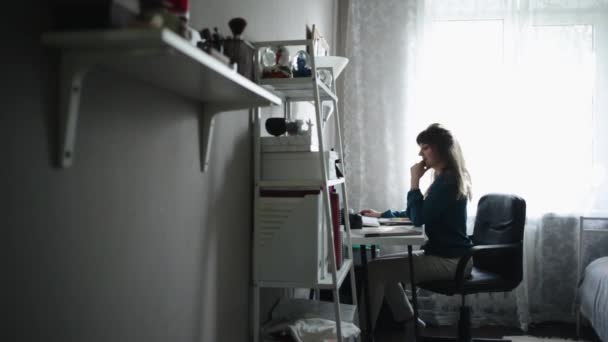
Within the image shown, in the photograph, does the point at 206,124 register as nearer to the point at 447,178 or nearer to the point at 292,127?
the point at 292,127

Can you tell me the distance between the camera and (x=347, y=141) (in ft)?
12.3

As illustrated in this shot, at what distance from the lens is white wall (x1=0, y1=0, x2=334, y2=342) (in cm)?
80

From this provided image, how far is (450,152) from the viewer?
2.77 m

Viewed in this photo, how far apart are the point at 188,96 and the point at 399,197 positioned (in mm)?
2539

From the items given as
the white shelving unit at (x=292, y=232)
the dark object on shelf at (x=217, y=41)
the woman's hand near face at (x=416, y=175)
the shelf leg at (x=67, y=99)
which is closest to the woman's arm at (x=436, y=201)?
the woman's hand near face at (x=416, y=175)

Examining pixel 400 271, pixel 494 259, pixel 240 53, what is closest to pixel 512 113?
pixel 494 259

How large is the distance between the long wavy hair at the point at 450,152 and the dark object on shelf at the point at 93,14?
217 cm

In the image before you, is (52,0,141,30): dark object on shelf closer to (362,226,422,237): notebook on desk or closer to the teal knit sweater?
(362,226,422,237): notebook on desk

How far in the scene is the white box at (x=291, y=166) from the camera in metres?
1.89

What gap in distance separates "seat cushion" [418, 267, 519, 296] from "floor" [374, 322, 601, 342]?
0.58 metres

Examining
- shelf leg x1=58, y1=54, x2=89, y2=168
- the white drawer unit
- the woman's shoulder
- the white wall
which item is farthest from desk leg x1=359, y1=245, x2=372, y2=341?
shelf leg x1=58, y1=54, x2=89, y2=168

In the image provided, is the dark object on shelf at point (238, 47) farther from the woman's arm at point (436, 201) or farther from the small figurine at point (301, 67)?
A: the woman's arm at point (436, 201)

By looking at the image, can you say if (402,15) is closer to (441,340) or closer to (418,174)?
(418,174)

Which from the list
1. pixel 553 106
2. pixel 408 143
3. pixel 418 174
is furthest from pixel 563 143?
pixel 418 174
